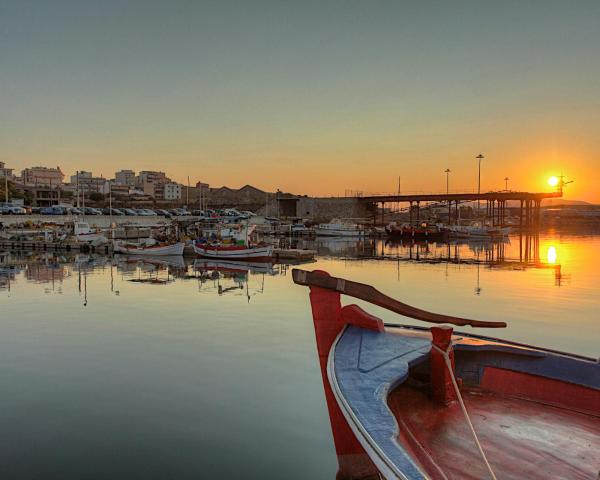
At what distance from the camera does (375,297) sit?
6.08 metres

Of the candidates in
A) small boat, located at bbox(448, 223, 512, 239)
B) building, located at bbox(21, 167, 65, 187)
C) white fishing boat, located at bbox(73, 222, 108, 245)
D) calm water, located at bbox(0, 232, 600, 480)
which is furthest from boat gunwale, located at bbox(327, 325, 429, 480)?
building, located at bbox(21, 167, 65, 187)

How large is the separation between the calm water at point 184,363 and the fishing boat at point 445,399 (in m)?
2.33

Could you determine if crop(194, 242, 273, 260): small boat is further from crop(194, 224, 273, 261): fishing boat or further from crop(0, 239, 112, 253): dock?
crop(0, 239, 112, 253): dock

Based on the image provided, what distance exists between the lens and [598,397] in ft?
19.0

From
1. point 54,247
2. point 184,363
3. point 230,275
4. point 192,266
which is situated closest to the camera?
point 184,363

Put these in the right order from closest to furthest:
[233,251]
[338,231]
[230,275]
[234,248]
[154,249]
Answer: [230,275] < [233,251] < [234,248] < [154,249] < [338,231]

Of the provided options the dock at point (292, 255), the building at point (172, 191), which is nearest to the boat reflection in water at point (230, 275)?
the dock at point (292, 255)

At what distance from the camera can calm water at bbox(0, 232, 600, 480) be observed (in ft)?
25.9

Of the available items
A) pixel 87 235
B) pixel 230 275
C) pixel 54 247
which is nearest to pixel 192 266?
pixel 230 275

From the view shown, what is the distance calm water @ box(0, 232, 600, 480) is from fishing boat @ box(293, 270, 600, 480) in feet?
7.63

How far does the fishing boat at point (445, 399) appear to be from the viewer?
14.8 feet

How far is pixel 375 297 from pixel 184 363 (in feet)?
26.9

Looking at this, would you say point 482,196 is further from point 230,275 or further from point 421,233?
point 230,275

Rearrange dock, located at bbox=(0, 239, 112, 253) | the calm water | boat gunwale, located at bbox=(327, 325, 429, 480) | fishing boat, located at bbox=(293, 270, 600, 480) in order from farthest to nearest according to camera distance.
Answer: dock, located at bbox=(0, 239, 112, 253) → the calm water → fishing boat, located at bbox=(293, 270, 600, 480) → boat gunwale, located at bbox=(327, 325, 429, 480)
